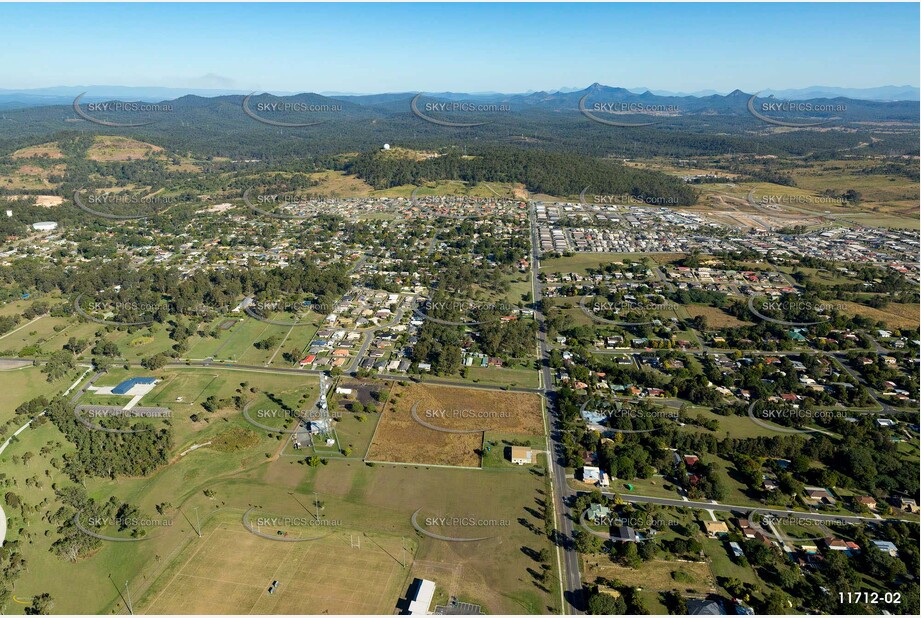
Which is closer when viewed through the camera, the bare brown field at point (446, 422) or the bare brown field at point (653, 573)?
the bare brown field at point (653, 573)

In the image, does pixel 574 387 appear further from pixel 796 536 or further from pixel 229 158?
pixel 229 158

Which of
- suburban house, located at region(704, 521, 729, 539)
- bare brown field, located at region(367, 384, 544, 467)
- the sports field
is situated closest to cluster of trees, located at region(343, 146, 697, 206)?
bare brown field, located at region(367, 384, 544, 467)

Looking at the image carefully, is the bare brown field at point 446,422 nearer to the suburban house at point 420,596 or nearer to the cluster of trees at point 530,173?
the suburban house at point 420,596

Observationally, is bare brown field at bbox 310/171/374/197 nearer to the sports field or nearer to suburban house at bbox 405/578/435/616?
the sports field

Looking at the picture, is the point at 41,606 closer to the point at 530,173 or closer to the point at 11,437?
the point at 11,437

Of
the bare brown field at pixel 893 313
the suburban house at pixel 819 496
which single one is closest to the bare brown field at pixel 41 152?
the suburban house at pixel 819 496

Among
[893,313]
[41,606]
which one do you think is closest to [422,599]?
[41,606]

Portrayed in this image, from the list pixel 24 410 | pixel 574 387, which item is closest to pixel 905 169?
pixel 574 387
